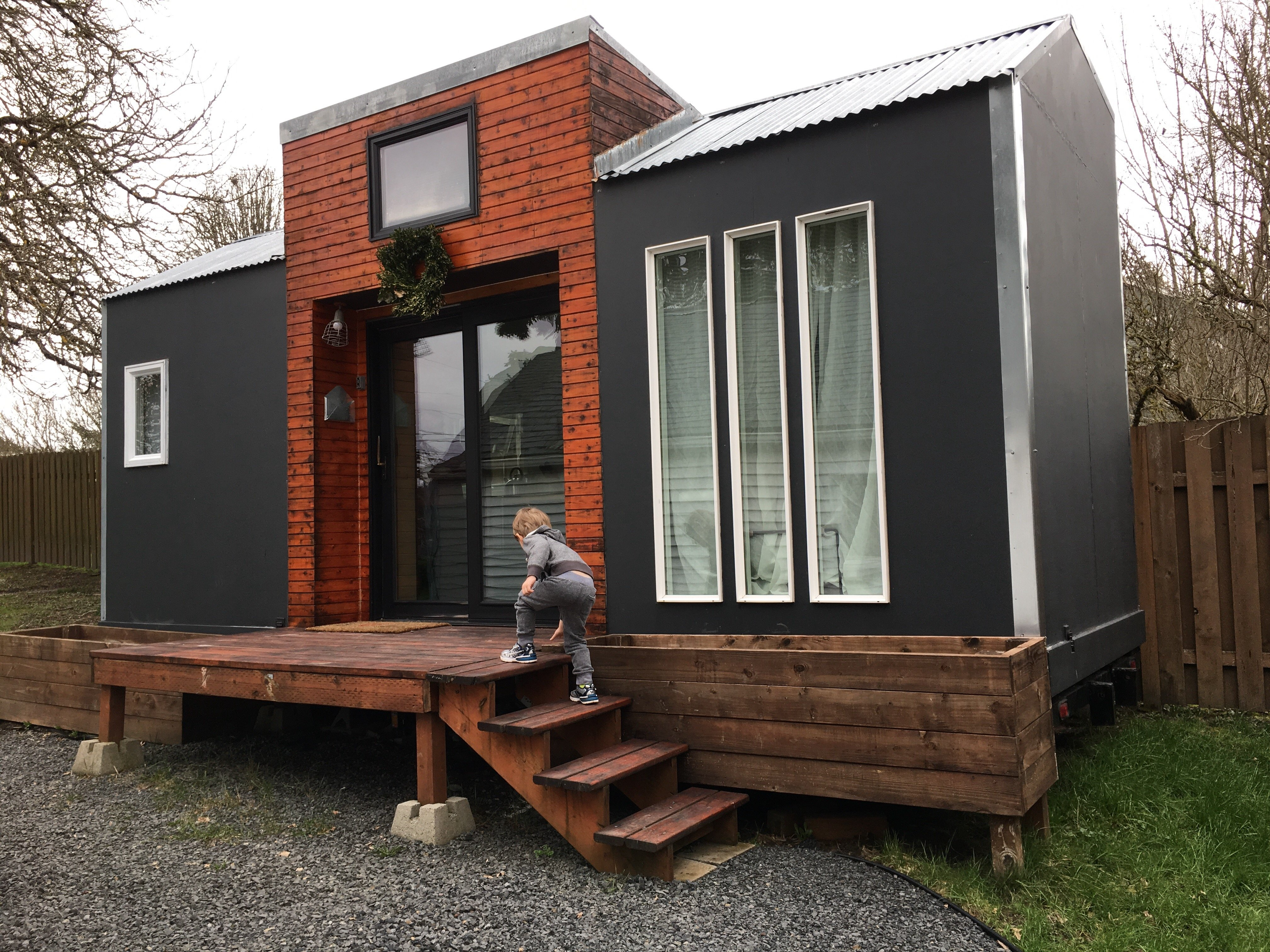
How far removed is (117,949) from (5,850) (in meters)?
1.68

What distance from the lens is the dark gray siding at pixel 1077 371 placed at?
477 centimetres

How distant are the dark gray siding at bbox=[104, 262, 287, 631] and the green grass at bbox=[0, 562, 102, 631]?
1.90 meters

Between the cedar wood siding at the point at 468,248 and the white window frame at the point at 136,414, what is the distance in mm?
1495

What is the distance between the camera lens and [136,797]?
541 centimetres

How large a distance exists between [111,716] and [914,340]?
5177 millimetres

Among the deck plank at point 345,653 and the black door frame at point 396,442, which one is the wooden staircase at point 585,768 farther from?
the black door frame at point 396,442

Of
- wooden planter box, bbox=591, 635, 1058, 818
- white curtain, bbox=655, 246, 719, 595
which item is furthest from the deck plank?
white curtain, bbox=655, 246, 719, 595

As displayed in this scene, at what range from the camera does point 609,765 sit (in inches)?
165

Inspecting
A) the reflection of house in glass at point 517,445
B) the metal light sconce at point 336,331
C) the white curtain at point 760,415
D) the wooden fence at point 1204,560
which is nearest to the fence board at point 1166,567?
the wooden fence at point 1204,560

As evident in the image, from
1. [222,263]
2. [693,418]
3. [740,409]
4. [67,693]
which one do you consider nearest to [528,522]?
[693,418]

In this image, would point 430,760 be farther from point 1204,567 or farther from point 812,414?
point 1204,567

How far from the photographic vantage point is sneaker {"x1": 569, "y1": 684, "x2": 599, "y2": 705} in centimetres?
463

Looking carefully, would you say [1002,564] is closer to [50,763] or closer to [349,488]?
[349,488]

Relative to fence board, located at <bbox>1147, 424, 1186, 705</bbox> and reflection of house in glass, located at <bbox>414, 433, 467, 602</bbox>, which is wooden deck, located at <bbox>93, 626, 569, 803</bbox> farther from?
fence board, located at <bbox>1147, 424, 1186, 705</bbox>
